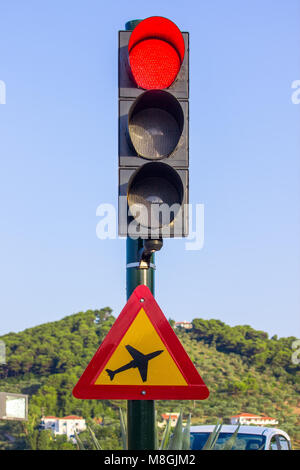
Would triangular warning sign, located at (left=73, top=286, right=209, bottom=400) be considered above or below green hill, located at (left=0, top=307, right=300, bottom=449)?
above

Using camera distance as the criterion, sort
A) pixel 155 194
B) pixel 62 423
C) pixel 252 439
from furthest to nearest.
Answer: pixel 62 423 → pixel 252 439 → pixel 155 194

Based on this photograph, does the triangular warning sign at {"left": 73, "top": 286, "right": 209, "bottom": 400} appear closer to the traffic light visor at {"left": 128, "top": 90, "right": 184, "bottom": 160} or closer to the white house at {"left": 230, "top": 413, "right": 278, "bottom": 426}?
the traffic light visor at {"left": 128, "top": 90, "right": 184, "bottom": 160}

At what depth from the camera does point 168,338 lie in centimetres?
342

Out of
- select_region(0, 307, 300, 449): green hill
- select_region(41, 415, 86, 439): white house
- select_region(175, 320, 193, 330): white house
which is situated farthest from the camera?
select_region(175, 320, 193, 330): white house

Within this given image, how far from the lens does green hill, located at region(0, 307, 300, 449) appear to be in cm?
6347

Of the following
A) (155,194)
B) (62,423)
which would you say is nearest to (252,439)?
(155,194)

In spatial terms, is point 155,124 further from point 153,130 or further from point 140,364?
point 140,364

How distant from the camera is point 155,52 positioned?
3.29 metres

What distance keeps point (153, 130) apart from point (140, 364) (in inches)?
46.4

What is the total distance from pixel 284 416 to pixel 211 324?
26.1 metres

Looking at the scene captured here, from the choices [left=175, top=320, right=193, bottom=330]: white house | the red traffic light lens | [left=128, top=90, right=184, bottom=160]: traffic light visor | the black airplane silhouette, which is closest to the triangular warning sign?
the black airplane silhouette

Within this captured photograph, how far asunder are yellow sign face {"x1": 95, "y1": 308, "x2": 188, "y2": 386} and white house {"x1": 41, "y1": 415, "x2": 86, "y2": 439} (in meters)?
61.9

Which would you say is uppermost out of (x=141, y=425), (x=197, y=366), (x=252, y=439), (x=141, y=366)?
(x=141, y=366)
